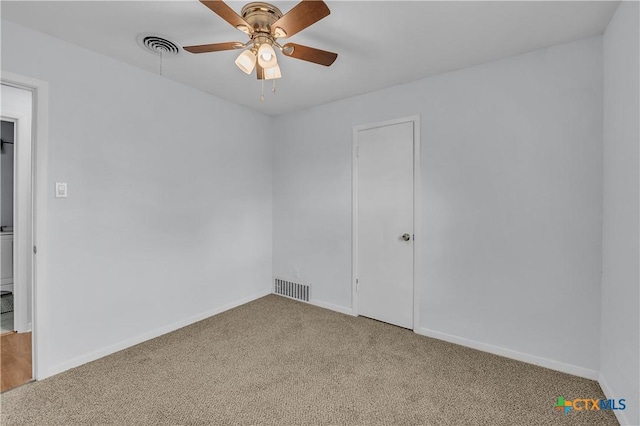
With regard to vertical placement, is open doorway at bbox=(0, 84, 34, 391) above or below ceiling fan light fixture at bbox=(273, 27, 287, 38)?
below

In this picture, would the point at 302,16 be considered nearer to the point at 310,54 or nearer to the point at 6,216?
the point at 310,54

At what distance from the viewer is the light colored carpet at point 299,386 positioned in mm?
1818

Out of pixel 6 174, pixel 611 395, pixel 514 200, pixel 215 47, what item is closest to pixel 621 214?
pixel 514 200

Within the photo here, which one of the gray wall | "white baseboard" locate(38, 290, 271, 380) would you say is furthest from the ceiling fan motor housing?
the gray wall

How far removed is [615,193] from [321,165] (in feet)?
8.59

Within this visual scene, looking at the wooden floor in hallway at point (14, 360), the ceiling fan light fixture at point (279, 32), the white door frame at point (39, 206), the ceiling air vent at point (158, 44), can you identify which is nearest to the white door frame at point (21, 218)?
the wooden floor in hallway at point (14, 360)

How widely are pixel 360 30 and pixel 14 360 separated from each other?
370cm

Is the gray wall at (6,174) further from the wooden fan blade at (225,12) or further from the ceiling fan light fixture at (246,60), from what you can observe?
the wooden fan blade at (225,12)

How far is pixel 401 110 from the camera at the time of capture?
3.10 meters

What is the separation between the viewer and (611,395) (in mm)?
1911

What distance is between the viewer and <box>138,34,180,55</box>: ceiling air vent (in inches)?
87.4

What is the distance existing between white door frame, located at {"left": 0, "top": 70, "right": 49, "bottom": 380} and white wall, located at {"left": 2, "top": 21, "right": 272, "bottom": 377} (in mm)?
23

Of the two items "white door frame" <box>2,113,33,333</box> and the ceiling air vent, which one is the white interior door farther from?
"white door frame" <box>2,113,33,333</box>

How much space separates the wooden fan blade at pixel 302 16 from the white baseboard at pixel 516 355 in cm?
275
